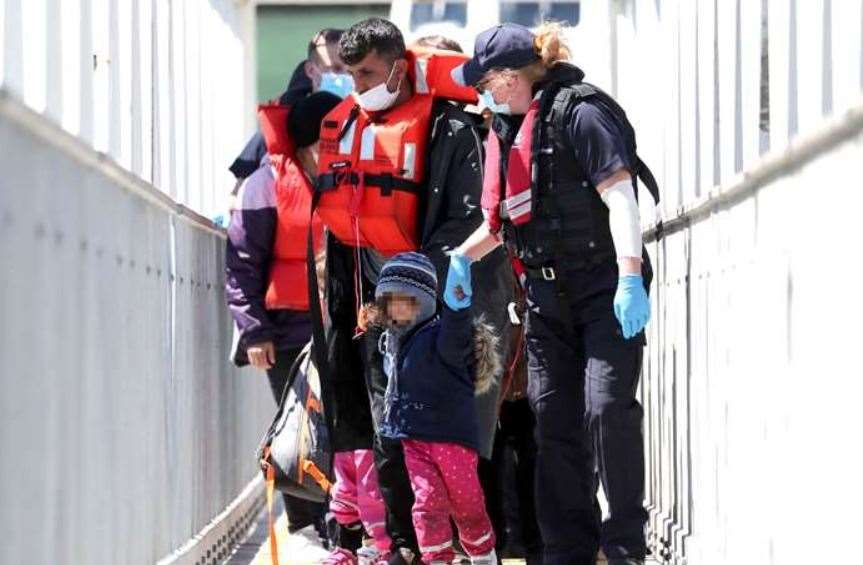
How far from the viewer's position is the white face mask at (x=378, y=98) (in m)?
7.81

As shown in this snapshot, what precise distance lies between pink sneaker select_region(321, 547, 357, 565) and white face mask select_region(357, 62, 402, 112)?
69.7 inches

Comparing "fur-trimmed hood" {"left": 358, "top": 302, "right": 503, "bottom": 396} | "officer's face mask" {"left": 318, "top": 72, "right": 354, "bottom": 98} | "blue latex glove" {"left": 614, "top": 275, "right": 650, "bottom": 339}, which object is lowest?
"fur-trimmed hood" {"left": 358, "top": 302, "right": 503, "bottom": 396}

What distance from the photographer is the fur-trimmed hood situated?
749cm

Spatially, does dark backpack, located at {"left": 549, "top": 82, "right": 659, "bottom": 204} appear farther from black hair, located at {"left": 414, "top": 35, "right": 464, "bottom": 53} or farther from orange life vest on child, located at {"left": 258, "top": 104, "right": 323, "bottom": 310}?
orange life vest on child, located at {"left": 258, "top": 104, "right": 323, "bottom": 310}

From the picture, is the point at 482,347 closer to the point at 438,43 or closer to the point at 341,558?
the point at 341,558

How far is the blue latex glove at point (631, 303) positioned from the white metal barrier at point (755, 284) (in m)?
0.23

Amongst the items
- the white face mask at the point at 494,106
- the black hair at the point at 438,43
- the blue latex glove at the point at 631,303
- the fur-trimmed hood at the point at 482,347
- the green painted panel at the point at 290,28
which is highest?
the green painted panel at the point at 290,28

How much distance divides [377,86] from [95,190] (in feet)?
7.90

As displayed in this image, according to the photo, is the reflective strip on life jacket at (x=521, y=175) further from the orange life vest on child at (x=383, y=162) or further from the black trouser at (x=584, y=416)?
the orange life vest on child at (x=383, y=162)

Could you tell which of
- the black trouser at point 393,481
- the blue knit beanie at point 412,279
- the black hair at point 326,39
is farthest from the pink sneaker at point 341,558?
the black hair at point 326,39

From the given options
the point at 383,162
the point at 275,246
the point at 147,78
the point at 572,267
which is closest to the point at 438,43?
the point at 383,162

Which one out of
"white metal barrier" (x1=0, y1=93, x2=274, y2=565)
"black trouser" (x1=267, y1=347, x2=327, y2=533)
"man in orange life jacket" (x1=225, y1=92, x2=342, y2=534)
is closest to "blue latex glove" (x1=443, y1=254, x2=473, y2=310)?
"white metal barrier" (x1=0, y1=93, x2=274, y2=565)

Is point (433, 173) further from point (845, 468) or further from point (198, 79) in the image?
point (845, 468)

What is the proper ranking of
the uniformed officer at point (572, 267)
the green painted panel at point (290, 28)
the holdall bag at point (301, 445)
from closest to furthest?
the uniformed officer at point (572, 267), the holdall bag at point (301, 445), the green painted panel at point (290, 28)
